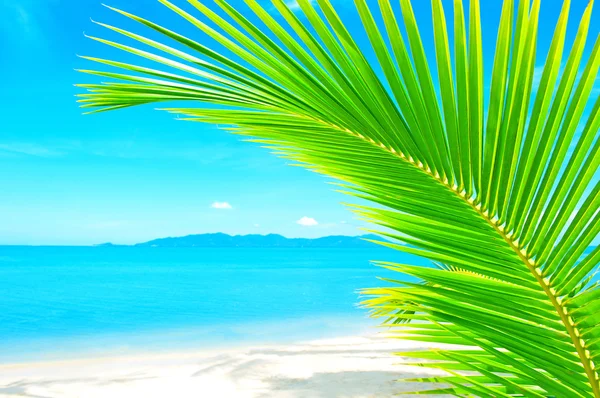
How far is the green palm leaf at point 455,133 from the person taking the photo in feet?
1.88

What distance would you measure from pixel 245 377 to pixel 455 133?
7.30m

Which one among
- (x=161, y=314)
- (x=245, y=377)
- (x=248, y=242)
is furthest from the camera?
(x=248, y=242)

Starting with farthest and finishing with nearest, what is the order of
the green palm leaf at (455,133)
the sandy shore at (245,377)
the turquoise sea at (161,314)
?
the turquoise sea at (161,314), the sandy shore at (245,377), the green palm leaf at (455,133)

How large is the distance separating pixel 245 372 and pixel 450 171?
7.57m

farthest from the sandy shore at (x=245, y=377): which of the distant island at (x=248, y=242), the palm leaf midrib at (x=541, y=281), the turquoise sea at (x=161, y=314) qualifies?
the distant island at (x=248, y=242)

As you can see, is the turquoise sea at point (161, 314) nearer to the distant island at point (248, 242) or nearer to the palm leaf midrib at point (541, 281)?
the palm leaf midrib at point (541, 281)

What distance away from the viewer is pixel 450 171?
0.65 meters

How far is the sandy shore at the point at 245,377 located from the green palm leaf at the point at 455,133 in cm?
552

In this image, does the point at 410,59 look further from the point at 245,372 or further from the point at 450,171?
the point at 245,372

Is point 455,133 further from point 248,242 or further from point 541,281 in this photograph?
point 248,242

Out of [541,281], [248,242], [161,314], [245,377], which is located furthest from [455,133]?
[248,242]

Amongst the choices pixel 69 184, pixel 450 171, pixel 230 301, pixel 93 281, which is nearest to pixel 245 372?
pixel 450 171

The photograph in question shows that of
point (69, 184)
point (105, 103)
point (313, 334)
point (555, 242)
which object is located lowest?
point (313, 334)

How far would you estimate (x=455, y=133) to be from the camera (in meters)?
0.62
